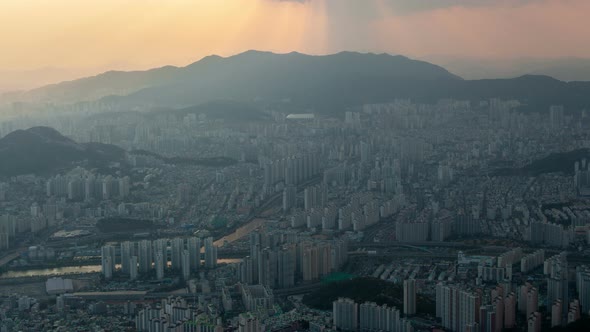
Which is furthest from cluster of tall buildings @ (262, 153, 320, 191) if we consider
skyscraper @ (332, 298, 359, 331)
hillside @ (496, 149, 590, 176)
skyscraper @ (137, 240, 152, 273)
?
skyscraper @ (332, 298, 359, 331)

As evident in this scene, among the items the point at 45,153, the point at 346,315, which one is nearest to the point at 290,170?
the point at 45,153

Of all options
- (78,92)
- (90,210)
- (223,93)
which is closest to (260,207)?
(90,210)

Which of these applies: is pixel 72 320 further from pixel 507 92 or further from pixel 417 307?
pixel 507 92

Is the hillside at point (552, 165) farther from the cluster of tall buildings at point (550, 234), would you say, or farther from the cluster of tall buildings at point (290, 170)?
the cluster of tall buildings at point (550, 234)

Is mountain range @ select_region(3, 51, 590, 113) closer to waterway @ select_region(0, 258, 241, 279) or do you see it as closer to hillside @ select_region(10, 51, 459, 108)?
hillside @ select_region(10, 51, 459, 108)

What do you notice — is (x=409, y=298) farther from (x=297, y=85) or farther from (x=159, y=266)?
(x=297, y=85)

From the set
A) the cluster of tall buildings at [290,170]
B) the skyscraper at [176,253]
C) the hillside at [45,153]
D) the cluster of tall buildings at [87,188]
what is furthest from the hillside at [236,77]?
the skyscraper at [176,253]
